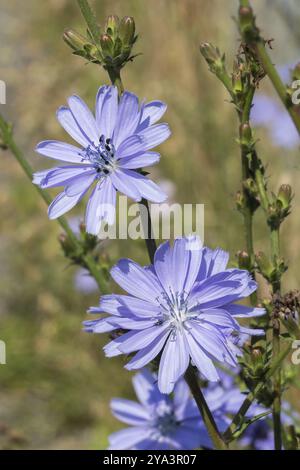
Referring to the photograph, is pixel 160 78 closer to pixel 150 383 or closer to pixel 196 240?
pixel 150 383

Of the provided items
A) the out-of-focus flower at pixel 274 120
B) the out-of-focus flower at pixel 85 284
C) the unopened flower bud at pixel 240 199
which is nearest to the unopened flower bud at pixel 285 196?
the unopened flower bud at pixel 240 199

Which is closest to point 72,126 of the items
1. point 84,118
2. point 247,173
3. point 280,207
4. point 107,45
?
point 84,118

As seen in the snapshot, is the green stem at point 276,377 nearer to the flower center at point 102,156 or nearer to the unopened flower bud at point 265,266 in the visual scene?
the unopened flower bud at point 265,266

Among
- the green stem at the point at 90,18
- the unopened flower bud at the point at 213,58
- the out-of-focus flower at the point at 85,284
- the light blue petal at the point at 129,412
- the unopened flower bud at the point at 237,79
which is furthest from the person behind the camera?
the out-of-focus flower at the point at 85,284

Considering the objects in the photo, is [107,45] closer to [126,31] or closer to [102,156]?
[126,31]

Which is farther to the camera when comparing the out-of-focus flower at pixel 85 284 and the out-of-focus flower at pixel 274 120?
the out-of-focus flower at pixel 274 120

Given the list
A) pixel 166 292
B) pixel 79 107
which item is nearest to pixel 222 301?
pixel 166 292

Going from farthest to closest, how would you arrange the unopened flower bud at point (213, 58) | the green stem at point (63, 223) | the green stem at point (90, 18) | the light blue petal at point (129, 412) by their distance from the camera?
the light blue petal at point (129, 412), the green stem at point (63, 223), the unopened flower bud at point (213, 58), the green stem at point (90, 18)
